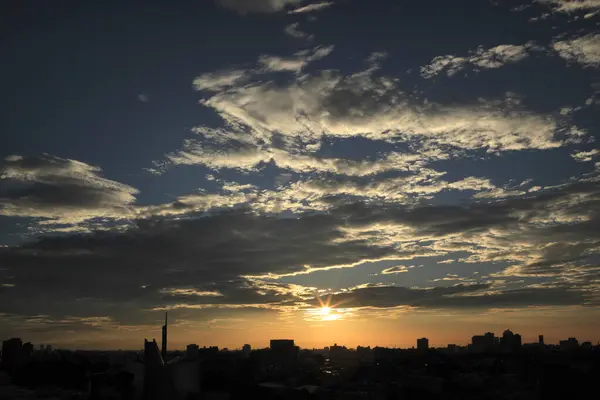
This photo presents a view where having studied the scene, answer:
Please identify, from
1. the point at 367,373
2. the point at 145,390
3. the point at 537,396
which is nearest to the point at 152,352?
the point at 145,390

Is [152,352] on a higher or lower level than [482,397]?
higher

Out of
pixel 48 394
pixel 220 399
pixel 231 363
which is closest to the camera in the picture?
pixel 220 399

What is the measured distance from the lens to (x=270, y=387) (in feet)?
Answer: 256

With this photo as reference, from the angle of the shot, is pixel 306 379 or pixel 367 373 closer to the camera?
pixel 306 379

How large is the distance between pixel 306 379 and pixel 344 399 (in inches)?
1068

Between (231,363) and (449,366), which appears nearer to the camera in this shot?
(231,363)

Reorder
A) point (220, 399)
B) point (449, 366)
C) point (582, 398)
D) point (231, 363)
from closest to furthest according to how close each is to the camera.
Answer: point (220, 399) → point (582, 398) → point (231, 363) → point (449, 366)

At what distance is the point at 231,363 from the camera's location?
374 feet

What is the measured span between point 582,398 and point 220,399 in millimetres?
61415

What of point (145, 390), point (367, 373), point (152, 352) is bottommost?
point (367, 373)

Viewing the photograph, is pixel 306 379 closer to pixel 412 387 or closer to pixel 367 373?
pixel 412 387

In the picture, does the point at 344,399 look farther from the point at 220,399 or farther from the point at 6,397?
the point at 6,397

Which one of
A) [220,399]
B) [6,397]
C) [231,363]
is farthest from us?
[231,363]

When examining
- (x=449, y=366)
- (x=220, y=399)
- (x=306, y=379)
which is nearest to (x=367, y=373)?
(x=449, y=366)
